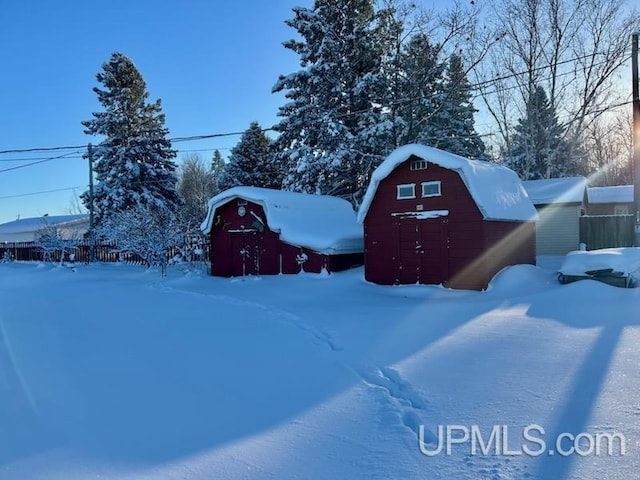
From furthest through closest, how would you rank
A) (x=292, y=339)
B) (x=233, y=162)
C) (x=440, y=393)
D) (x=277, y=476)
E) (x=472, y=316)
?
Answer: (x=233, y=162) < (x=472, y=316) < (x=292, y=339) < (x=440, y=393) < (x=277, y=476)

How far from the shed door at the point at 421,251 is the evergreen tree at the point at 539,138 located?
1502 centimetres

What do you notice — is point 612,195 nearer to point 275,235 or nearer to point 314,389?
point 275,235

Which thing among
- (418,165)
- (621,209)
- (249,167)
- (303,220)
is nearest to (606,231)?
(621,209)

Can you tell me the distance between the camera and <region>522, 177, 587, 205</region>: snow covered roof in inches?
785

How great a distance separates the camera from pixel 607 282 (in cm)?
1127

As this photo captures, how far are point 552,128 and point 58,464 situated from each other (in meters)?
27.2

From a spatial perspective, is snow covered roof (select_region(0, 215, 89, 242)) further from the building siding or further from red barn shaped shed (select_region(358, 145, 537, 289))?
the building siding

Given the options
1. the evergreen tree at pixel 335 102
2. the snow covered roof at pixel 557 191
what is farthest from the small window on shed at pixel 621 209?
the evergreen tree at pixel 335 102

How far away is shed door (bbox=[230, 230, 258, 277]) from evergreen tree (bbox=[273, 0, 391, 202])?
7.50 meters

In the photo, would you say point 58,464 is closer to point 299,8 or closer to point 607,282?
point 607,282

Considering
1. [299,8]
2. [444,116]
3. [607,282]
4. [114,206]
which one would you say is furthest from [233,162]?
[607,282]

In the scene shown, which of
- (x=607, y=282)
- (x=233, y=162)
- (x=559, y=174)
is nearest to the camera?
(x=607, y=282)

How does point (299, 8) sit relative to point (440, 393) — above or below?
above
